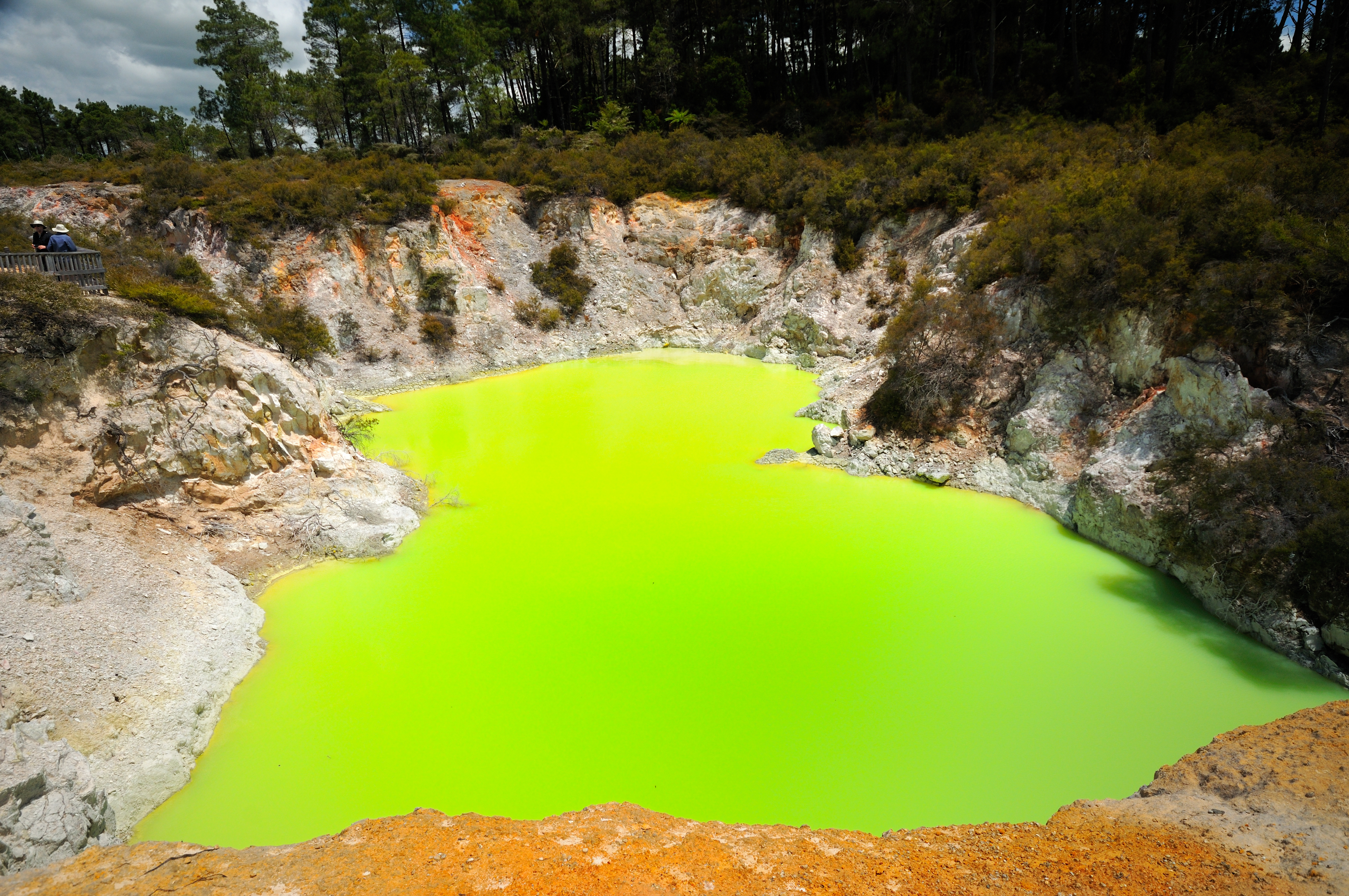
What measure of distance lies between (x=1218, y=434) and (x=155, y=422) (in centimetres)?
1686

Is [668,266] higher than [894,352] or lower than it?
higher

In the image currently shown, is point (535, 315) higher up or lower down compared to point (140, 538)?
higher up

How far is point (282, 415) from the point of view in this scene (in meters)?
12.1

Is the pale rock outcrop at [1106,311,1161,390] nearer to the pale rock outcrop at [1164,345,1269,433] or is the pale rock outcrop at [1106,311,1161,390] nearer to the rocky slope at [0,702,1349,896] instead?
the pale rock outcrop at [1164,345,1269,433]

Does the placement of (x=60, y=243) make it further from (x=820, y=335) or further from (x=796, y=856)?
(x=820, y=335)

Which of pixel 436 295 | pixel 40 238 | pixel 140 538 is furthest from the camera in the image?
pixel 436 295

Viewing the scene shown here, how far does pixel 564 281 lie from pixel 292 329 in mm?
12370

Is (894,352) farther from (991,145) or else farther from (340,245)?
(340,245)

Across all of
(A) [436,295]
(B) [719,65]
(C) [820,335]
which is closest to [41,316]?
(A) [436,295]

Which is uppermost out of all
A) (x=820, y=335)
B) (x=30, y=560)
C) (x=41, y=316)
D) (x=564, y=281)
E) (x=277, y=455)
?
(x=564, y=281)

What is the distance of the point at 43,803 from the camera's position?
5.12 meters

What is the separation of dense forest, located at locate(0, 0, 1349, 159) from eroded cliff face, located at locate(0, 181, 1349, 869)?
9.21 meters

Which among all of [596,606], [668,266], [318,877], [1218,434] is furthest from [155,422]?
[668,266]

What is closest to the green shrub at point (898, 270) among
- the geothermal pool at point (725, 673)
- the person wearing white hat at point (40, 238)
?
the geothermal pool at point (725, 673)
